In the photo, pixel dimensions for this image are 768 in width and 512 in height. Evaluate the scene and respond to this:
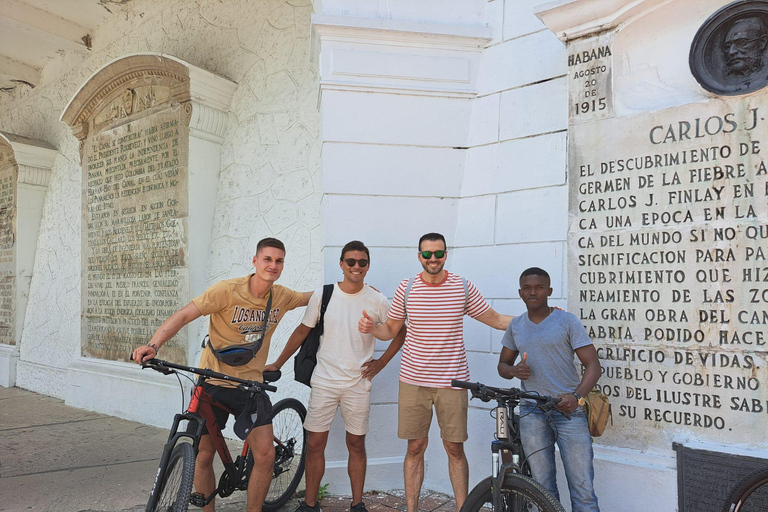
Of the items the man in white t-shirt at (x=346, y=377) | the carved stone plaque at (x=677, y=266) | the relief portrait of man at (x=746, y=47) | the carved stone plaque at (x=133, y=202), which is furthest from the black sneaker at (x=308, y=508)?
the relief portrait of man at (x=746, y=47)

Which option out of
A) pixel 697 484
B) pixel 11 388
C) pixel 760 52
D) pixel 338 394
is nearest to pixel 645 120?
pixel 760 52

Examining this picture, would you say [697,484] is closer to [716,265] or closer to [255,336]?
[716,265]

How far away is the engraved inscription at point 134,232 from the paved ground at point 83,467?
2.98 ft

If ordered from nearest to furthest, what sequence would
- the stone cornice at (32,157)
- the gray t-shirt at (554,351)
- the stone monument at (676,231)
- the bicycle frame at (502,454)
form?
the bicycle frame at (502,454) → the gray t-shirt at (554,351) → the stone monument at (676,231) → the stone cornice at (32,157)

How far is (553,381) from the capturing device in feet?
10.2

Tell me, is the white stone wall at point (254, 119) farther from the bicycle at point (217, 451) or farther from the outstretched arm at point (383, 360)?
the outstretched arm at point (383, 360)

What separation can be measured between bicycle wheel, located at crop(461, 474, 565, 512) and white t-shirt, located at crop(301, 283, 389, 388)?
3.82 ft

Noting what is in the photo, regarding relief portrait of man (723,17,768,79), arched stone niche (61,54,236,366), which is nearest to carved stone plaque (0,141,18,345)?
arched stone niche (61,54,236,366)

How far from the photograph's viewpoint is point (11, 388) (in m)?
9.25

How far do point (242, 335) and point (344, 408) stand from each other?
2.60ft

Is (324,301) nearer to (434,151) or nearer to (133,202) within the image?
(434,151)

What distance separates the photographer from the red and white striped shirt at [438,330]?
346cm

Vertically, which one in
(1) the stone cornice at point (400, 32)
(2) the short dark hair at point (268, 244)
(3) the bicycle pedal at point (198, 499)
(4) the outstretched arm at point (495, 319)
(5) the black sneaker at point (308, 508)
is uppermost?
(1) the stone cornice at point (400, 32)

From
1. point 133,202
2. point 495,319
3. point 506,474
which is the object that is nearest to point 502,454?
point 506,474
